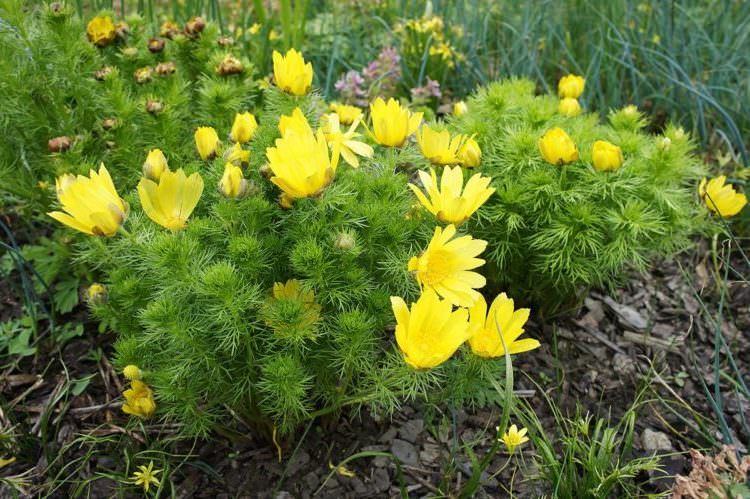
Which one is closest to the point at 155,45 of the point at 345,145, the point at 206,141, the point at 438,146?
the point at 206,141

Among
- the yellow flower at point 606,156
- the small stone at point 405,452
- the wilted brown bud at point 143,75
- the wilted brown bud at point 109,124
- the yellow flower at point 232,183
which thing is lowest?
the small stone at point 405,452

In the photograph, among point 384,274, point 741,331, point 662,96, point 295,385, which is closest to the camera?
point 295,385

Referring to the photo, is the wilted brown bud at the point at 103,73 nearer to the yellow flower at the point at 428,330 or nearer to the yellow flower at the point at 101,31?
the yellow flower at the point at 101,31

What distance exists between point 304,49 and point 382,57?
1.88ft

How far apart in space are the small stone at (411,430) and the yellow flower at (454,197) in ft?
2.38

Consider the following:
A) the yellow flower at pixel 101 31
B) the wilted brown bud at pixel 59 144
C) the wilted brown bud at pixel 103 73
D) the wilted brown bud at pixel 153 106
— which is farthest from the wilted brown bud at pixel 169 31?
the wilted brown bud at pixel 59 144

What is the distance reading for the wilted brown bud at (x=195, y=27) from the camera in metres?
2.12

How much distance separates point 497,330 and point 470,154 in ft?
1.74

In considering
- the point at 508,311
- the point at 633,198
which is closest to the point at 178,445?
the point at 508,311

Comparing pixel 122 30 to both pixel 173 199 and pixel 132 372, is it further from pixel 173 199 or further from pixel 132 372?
pixel 132 372

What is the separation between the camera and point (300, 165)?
4.37ft

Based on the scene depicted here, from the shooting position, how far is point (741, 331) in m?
2.37

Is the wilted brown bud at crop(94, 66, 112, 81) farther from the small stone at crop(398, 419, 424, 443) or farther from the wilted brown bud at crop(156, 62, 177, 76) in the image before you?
the small stone at crop(398, 419, 424, 443)

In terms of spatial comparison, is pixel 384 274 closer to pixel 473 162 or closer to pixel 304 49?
pixel 473 162
